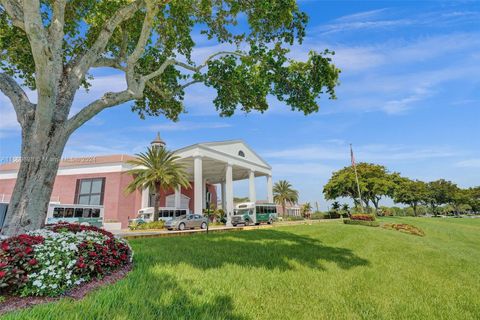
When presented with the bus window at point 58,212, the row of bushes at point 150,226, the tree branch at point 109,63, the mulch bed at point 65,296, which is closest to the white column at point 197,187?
the row of bushes at point 150,226

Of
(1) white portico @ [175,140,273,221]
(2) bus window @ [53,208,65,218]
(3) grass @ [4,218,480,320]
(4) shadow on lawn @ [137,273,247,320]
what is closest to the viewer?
(4) shadow on lawn @ [137,273,247,320]

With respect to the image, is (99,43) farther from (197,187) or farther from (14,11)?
(197,187)

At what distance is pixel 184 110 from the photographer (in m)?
12.0

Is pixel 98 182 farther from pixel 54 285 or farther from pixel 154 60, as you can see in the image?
pixel 54 285

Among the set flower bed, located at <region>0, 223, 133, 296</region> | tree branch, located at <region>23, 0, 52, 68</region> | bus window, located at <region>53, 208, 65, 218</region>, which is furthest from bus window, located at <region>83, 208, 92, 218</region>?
tree branch, located at <region>23, 0, 52, 68</region>

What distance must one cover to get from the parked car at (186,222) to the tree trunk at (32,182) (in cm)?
2140

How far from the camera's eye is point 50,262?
4.71 meters

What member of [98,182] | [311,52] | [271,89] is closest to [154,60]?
[271,89]

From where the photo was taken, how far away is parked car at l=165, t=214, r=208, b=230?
88.4 ft

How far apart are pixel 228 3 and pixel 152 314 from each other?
9.74 meters

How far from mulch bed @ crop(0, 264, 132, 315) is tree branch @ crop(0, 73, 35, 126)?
4.43 m

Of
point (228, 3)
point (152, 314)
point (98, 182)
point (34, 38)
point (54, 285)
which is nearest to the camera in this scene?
point (152, 314)

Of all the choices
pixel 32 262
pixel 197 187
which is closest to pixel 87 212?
pixel 197 187

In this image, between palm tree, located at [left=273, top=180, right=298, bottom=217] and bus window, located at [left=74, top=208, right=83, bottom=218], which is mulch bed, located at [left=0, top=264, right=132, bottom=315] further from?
palm tree, located at [left=273, top=180, right=298, bottom=217]
